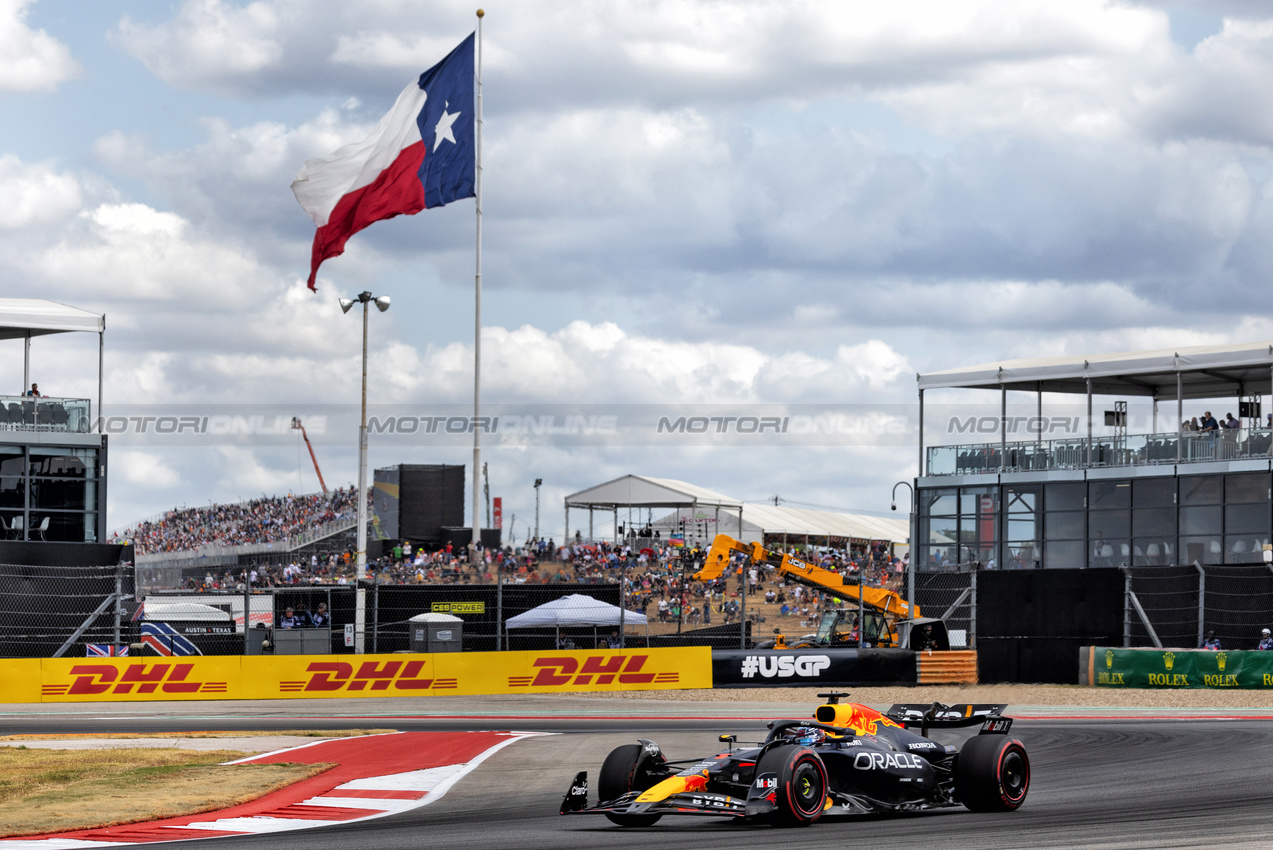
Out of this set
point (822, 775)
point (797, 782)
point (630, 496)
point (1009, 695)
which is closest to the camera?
point (797, 782)

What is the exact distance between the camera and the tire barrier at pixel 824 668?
102 ft

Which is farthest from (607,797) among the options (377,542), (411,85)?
(377,542)

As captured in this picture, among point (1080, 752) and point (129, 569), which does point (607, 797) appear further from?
point (129, 569)

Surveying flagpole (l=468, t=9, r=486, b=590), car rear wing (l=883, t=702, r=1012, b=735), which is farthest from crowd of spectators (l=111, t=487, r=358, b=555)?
car rear wing (l=883, t=702, r=1012, b=735)

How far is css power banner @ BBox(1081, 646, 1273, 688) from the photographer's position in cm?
2870

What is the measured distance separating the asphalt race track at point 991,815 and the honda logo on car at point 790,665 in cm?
913

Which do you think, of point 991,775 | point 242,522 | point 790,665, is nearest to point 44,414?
point 790,665

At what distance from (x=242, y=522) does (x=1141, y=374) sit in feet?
206

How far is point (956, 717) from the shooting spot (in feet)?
42.7

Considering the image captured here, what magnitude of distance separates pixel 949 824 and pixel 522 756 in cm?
755

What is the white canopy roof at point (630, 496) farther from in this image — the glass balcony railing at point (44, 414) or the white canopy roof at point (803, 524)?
the glass balcony railing at point (44, 414)

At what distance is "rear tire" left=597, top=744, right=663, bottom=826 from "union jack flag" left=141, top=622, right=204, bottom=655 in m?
22.0

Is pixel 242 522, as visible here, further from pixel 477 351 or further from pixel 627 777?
pixel 627 777

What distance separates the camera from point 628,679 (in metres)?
32.2
